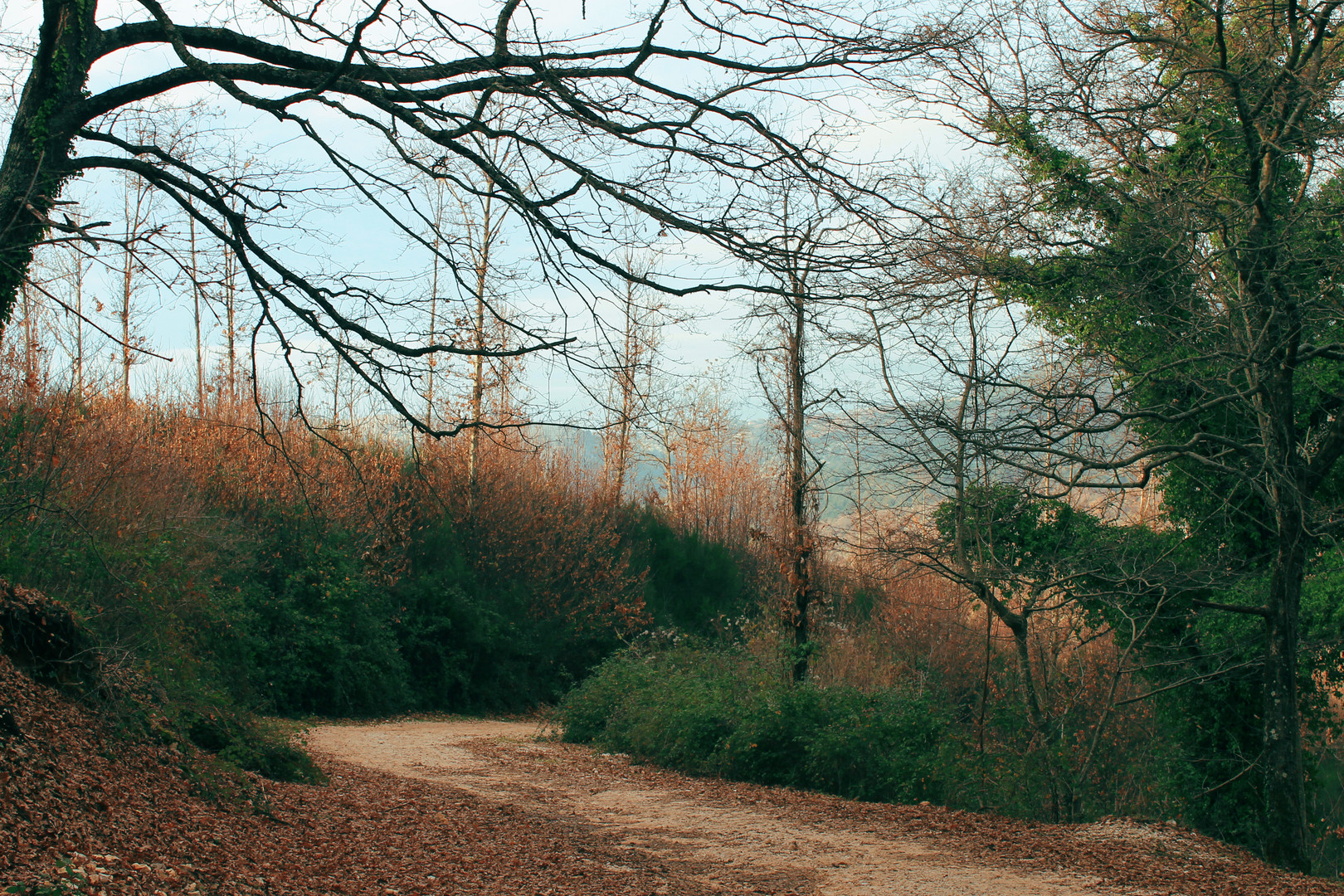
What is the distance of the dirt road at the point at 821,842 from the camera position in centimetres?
614

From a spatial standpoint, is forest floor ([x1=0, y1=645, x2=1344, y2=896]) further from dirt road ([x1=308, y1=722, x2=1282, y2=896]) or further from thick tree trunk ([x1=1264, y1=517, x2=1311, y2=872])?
thick tree trunk ([x1=1264, y1=517, x2=1311, y2=872])

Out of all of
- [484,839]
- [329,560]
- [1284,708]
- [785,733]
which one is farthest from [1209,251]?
[329,560]

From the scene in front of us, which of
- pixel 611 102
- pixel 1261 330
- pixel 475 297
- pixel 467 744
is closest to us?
pixel 611 102

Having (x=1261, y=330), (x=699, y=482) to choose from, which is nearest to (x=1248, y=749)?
(x=1261, y=330)

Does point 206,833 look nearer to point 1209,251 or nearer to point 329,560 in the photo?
point 1209,251

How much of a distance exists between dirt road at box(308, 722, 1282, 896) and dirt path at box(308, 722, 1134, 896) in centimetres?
2

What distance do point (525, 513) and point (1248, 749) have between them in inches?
555

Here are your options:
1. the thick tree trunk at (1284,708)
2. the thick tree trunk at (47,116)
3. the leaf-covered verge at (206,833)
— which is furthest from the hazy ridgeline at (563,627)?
the thick tree trunk at (47,116)

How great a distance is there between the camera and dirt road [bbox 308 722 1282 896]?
6.14m

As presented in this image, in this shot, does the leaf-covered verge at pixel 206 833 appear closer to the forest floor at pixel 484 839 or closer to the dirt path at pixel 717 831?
the forest floor at pixel 484 839

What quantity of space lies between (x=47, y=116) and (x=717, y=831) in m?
6.73

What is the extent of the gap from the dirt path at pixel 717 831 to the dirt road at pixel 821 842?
0.02 metres

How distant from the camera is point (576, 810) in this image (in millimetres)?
8117

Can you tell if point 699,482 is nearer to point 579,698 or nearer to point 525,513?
point 525,513
